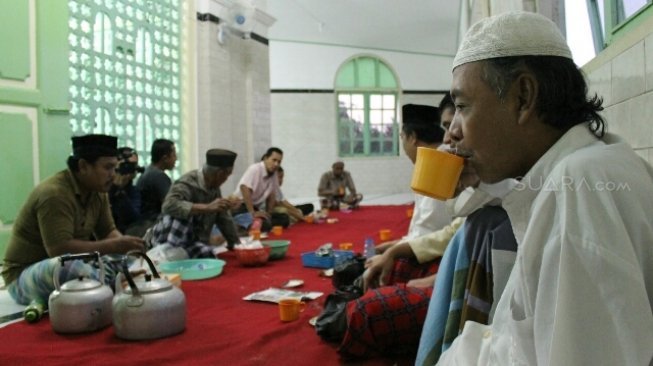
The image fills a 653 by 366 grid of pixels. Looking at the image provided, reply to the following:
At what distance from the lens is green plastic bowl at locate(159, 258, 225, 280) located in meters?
3.65

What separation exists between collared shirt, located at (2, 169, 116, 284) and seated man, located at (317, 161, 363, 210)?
6.20 metres

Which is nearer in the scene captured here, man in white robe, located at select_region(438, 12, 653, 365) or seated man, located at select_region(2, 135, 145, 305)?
man in white robe, located at select_region(438, 12, 653, 365)

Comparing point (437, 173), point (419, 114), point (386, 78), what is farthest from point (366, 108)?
point (437, 173)

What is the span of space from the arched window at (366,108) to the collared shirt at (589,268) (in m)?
12.8

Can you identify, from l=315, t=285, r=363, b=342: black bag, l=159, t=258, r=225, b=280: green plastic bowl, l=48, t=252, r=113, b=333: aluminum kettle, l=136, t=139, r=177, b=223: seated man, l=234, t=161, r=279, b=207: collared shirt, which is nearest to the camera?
l=315, t=285, r=363, b=342: black bag

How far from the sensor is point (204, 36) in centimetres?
744

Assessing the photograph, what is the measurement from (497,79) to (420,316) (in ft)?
4.35

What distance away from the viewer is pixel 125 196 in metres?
4.89

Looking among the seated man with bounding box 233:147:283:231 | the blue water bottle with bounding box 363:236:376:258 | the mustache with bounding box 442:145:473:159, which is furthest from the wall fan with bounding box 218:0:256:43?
the mustache with bounding box 442:145:473:159

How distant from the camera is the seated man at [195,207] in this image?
13.8 ft

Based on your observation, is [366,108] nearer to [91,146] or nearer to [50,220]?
[91,146]

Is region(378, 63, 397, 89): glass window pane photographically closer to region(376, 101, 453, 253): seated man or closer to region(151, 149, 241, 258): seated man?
region(151, 149, 241, 258): seated man

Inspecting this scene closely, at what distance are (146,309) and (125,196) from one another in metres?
2.77

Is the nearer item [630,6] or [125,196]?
[630,6]
